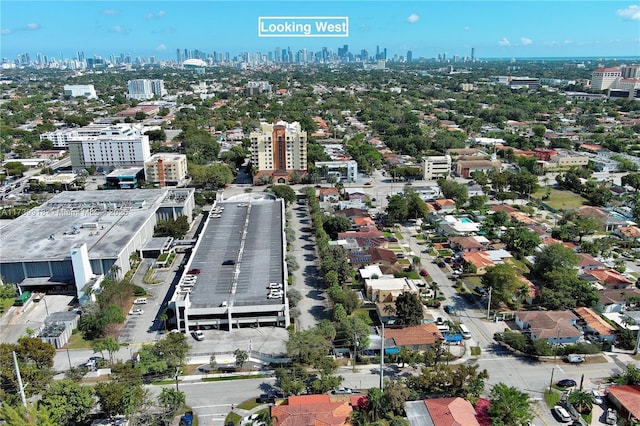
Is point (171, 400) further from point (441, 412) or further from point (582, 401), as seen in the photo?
point (582, 401)

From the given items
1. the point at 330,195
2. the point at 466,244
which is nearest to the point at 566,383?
the point at 466,244

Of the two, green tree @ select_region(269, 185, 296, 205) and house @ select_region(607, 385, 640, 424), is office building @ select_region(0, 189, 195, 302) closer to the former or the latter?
green tree @ select_region(269, 185, 296, 205)

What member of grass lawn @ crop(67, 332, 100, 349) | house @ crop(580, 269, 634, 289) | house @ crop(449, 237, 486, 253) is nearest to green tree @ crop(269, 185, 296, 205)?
house @ crop(449, 237, 486, 253)

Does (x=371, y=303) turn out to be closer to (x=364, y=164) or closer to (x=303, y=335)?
(x=303, y=335)

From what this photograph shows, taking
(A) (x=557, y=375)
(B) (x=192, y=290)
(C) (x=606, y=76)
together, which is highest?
(C) (x=606, y=76)

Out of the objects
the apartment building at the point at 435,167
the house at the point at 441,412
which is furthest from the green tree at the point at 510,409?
the apartment building at the point at 435,167

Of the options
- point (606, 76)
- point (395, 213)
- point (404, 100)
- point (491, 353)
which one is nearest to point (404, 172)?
point (395, 213)
